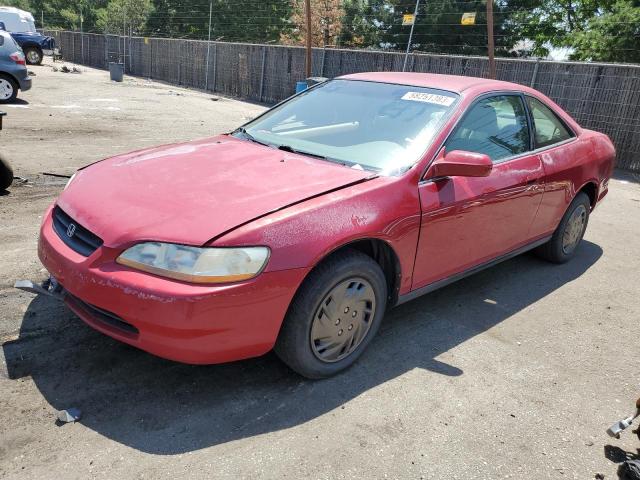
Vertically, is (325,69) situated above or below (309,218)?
above

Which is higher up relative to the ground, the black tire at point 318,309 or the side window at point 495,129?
the side window at point 495,129

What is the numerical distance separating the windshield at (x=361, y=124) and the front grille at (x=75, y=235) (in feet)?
4.50

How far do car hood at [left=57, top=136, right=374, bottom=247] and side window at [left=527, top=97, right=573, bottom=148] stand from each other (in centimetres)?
199

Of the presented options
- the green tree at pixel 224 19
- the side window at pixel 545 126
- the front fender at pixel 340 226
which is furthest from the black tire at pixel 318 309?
the green tree at pixel 224 19

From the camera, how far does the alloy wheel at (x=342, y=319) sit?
9.12 ft

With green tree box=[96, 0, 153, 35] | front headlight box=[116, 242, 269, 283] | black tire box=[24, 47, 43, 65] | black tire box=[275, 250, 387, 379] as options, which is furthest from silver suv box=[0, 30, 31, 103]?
green tree box=[96, 0, 153, 35]

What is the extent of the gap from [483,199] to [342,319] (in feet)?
4.40

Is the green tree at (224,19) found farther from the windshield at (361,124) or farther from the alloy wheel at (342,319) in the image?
the alloy wheel at (342,319)

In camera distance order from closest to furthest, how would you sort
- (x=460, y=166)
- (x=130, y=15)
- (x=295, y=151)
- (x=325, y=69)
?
(x=460, y=166) → (x=295, y=151) → (x=325, y=69) → (x=130, y=15)

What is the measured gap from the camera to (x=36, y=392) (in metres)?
2.60

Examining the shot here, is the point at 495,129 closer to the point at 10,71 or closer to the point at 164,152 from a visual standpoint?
the point at 164,152

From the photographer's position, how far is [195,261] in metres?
2.37

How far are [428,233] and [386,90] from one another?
122 cm

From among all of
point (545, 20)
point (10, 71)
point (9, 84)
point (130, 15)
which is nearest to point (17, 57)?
point (10, 71)
